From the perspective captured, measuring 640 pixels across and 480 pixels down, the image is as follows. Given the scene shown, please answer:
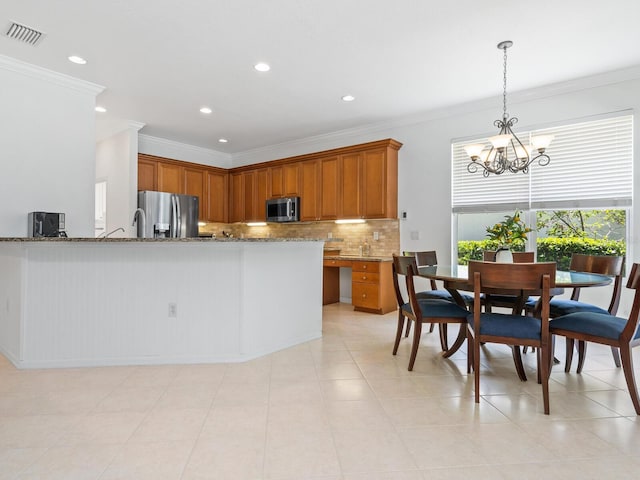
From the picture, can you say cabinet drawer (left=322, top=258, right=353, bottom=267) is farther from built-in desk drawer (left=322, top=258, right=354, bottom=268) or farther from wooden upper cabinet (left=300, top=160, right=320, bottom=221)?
wooden upper cabinet (left=300, top=160, right=320, bottom=221)

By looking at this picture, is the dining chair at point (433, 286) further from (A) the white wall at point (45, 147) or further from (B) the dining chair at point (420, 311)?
(A) the white wall at point (45, 147)

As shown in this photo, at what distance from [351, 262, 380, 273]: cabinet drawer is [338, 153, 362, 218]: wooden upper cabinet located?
74 cm

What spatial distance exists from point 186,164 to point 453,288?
5.14 m

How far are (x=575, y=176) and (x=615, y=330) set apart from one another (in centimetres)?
252

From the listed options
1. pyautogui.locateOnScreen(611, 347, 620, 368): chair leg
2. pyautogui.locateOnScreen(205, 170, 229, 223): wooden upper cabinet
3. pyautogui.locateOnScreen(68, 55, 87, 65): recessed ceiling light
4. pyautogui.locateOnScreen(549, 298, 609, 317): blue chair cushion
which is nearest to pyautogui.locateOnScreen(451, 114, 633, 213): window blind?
pyautogui.locateOnScreen(549, 298, 609, 317): blue chair cushion

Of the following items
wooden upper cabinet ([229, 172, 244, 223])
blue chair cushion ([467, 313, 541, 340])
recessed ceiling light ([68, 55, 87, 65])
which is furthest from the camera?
wooden upper cabinet ([229, 172, 244, 223])

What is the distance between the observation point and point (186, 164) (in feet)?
21.3

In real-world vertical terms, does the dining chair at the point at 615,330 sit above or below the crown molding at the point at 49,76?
below

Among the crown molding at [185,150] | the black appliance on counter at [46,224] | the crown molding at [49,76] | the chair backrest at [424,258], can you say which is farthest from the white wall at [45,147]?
the chair backrest at [424,258]

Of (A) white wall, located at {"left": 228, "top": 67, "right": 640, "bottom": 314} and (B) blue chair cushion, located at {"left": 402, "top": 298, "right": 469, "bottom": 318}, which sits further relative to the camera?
(A) white wall, located at {"left": 228, "top": 67, "right": 640, "bottom": 314}

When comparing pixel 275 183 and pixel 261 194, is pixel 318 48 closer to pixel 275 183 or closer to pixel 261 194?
pixel 275 183

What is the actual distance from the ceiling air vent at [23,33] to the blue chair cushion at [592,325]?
4603mm

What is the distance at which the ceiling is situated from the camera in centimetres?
278

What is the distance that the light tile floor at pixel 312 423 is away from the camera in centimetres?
165
